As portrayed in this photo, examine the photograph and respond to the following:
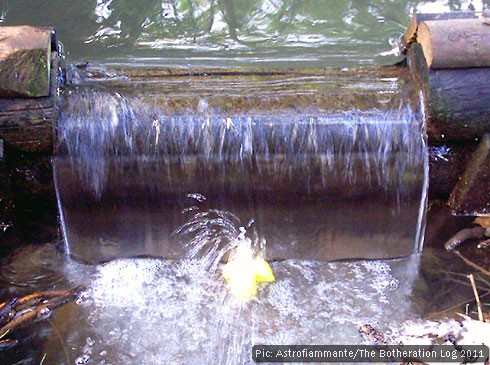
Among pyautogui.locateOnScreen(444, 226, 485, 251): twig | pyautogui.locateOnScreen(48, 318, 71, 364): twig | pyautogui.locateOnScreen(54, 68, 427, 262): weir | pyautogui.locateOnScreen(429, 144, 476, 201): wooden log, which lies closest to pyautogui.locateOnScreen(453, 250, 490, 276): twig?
pyautogui.locateOnScreen(444, 226, 485, 251): twig

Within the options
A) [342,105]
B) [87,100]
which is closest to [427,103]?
[342,105]

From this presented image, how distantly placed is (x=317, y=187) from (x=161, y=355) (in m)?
1.16

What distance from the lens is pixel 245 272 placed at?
3.23 metres

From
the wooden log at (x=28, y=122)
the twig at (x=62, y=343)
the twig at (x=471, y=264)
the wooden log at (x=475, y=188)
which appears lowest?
the twig at (x=62, y=343)

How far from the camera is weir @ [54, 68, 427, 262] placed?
3.08m

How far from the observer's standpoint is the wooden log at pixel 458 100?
3.07 m

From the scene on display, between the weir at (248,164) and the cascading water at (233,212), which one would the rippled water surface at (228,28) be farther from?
the cascading water at (233,212)

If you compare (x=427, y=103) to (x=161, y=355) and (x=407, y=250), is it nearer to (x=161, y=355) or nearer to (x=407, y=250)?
(x=407, y=250)

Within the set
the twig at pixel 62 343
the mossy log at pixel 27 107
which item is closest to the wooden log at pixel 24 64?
the mossy log at pixel 27 107

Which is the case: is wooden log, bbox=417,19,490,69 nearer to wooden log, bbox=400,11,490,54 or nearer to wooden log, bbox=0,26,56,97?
wooden log, bbox=400,11,490,54

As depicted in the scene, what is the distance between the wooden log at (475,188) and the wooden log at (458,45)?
41 cm

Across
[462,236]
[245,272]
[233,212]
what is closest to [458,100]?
[462,236]

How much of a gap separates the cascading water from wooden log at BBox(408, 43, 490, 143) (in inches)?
4.5

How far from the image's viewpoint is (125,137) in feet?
10.1
